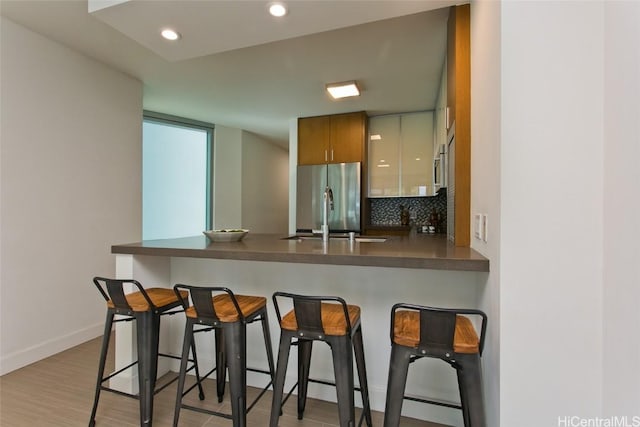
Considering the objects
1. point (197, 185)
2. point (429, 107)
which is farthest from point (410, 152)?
point (197, 185)

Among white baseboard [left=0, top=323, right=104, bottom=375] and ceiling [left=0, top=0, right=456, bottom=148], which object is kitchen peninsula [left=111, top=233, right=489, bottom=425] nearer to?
white baseboard [left=0, top=323, right=104, bottom=375]

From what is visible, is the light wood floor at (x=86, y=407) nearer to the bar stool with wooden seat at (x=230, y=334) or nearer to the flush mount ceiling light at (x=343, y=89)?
the bar stool with wooden seat at (x=230, y=334)

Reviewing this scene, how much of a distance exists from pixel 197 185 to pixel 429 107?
3767 millimetres

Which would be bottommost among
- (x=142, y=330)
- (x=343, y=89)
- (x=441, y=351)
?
(x=142, y=330)

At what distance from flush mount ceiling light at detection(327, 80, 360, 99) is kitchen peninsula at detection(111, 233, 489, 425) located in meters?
2.14

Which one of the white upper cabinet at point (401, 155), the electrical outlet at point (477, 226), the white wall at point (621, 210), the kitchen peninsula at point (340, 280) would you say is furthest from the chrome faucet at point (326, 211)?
the white upper cabinet at point (401, 155)

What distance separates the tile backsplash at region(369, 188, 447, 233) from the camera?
173 inches

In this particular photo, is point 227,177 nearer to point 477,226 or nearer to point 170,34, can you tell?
point 170,34

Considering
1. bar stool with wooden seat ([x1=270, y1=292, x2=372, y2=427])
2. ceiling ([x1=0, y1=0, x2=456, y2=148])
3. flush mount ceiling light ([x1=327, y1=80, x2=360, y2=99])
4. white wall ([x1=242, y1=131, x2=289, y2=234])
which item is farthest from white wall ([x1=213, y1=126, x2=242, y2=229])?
bar stool with wooden seat ([x1=270, y1=292, x2=372, y2=427])

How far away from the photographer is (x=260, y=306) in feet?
5.56

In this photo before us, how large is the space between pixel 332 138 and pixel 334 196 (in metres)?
0.89

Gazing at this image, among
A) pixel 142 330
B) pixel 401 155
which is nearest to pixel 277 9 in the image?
pixel 142 330

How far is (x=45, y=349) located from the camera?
8.43ft

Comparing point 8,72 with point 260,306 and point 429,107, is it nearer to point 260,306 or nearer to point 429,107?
point 260,306
